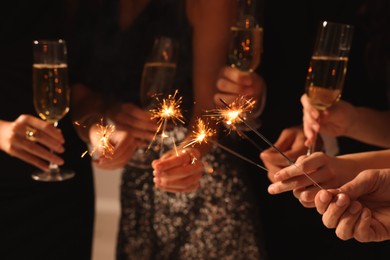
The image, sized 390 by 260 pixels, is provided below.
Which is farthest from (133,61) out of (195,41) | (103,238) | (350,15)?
(103,238)

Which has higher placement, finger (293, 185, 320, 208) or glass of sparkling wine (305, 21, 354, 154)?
glass of sparkling wine (305, 21, 354, 154)

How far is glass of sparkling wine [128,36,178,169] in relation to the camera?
1.74m

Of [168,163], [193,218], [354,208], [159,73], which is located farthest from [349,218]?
[193,218]

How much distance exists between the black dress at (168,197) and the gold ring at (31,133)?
443mm

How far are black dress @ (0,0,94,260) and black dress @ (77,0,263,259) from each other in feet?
0.48

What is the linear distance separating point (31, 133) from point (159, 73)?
39cm

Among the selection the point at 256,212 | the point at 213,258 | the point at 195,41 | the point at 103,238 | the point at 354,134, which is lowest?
the point at 103,238

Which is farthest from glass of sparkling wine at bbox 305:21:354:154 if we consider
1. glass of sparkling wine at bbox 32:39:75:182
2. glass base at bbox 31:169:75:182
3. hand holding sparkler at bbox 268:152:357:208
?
glass base at bbox 31:169:75:182

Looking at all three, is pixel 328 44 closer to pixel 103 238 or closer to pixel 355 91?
pixel 355 91

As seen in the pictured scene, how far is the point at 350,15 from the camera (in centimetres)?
191

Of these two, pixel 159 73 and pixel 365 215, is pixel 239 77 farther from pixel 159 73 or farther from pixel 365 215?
pixel 365 215

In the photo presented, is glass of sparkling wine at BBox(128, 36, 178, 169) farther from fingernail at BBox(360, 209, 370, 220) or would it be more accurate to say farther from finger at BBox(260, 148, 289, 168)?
fingernail at BBox(360, 209, 370, 220)

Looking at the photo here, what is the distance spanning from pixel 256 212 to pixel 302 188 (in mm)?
954

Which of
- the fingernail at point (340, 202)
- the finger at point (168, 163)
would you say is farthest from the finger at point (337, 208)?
the finger at point (168, 163)
